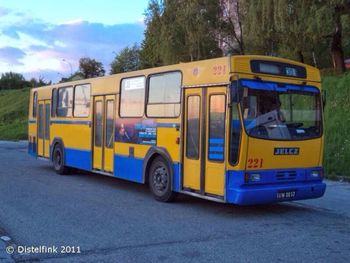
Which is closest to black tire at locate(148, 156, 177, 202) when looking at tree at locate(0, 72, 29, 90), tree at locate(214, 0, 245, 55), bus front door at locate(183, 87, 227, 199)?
bus front door at locate(183, 87, 227, 199)

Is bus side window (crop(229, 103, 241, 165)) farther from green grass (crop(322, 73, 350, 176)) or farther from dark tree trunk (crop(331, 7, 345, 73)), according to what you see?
dark tree trunk (crop(331, 7, 345, 73))

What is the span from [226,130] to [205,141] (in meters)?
0.69

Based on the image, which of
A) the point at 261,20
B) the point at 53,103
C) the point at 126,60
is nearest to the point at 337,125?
the point at 261,20

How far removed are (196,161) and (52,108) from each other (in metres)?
8.68

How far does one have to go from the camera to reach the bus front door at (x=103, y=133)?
547 inches

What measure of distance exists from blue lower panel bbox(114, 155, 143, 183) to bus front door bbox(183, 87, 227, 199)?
191 centimetres

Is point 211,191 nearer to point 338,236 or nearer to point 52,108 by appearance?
point 338,236

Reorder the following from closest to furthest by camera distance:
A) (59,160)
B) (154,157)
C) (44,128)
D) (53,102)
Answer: (154,157) < (59,160) < (53,102) < (44,128)

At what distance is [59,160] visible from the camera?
17.0 meters

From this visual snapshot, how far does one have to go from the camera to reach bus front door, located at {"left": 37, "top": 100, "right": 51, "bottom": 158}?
18156 millimetres

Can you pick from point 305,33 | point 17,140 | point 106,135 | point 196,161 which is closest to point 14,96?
point 17,140

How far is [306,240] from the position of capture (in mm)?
8188

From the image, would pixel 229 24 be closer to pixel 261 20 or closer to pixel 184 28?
pixel 184 28

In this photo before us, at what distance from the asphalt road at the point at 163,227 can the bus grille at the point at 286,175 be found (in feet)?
2.39
